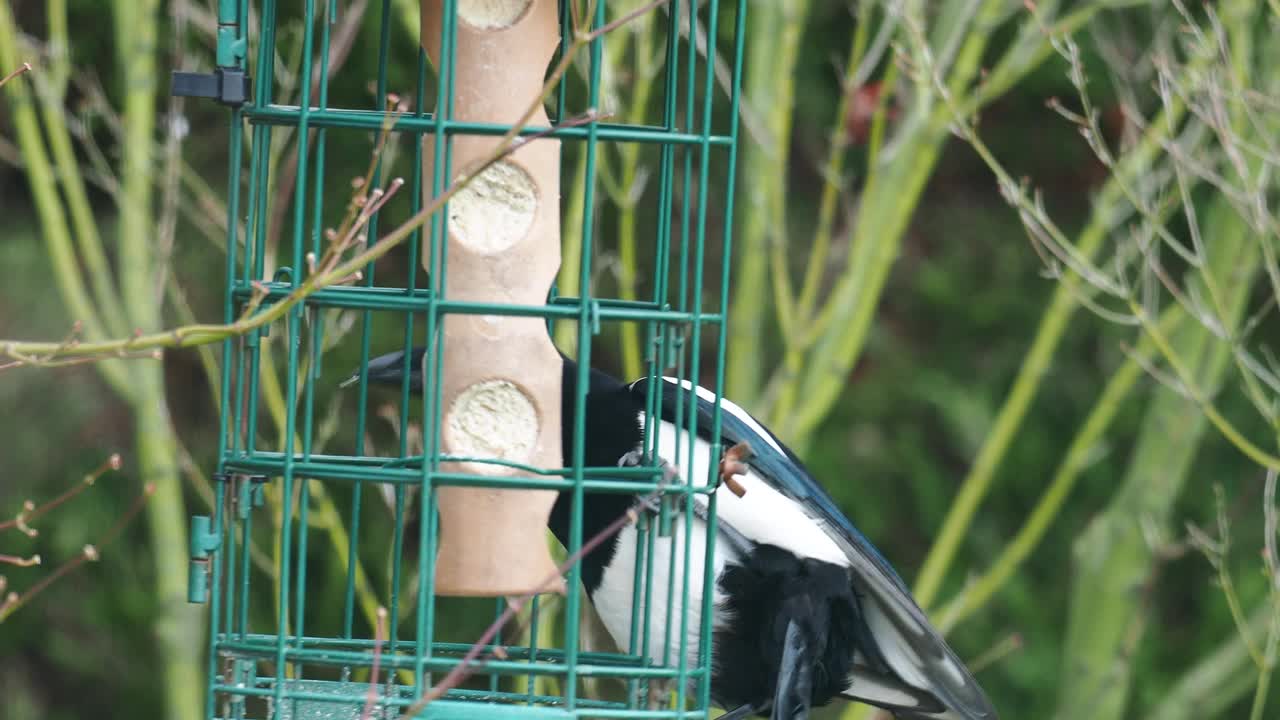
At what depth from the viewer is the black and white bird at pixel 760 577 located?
2.76 m

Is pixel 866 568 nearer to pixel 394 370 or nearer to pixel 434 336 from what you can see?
pixel 394 370

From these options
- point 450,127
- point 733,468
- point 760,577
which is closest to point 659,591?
point 760,577

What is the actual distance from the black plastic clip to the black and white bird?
0.69 metres

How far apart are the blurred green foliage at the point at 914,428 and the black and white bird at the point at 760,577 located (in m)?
2.23

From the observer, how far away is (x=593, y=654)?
2.60 metres

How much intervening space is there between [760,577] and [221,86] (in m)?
1.20

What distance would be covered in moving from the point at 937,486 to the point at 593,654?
312 centimetres

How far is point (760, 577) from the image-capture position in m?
2.89

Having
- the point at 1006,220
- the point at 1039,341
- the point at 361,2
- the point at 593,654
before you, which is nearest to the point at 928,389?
the point at 1006,220

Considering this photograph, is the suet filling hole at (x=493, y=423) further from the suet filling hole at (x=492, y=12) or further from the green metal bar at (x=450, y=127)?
the suet filling hole at (x=492, y=12)

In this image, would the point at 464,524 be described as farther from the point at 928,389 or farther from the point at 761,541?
the point at 928,389

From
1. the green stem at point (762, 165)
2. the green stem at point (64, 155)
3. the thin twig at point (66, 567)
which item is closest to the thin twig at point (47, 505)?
the thin twig at point (66, 567)

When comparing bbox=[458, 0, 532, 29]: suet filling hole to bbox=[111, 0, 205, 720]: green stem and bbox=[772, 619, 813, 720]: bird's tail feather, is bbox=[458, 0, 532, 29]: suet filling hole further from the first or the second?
bbox=[111, 0, 205, 720]: green stem

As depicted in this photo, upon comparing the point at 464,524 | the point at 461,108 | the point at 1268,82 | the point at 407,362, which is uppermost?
the point at 1268,82
